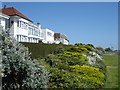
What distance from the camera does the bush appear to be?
3742 mm

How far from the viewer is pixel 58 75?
690cm

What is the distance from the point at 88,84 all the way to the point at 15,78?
11.6ft

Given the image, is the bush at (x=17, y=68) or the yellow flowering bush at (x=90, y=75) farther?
the yellow flowering bush at (x=90, y=75)

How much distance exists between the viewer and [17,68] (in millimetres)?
3775

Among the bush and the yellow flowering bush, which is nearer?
the bush

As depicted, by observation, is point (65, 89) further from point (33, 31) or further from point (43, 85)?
point (33, 31)

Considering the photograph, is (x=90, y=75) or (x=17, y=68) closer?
(x=17, y=68)

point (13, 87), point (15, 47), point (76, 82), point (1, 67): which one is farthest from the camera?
point (76, 82)

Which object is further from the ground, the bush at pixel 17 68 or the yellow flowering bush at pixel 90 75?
the bush at pixel 17 68

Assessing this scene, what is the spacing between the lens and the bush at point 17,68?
3742 millimetres

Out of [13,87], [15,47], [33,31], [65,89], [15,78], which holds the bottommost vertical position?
[65,89]

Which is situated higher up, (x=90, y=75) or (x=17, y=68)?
(x=17, y=68)

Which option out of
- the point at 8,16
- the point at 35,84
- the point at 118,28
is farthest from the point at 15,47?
the point at 8,16

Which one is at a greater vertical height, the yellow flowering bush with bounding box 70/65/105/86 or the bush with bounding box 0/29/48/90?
the bush with bounding box 0/29/48/90
